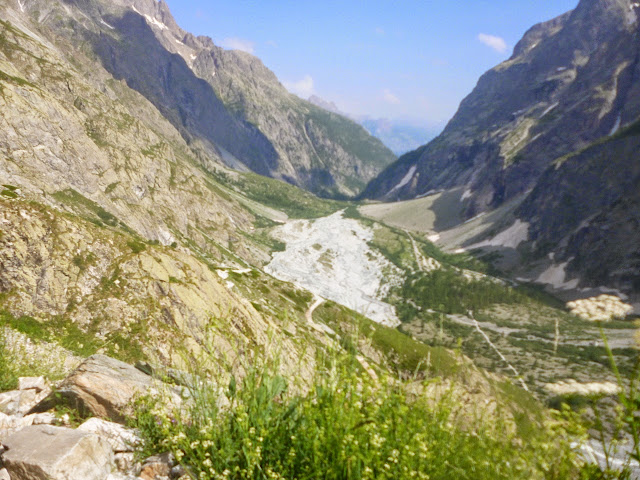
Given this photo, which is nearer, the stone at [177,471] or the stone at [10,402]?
the stone at [177,471]

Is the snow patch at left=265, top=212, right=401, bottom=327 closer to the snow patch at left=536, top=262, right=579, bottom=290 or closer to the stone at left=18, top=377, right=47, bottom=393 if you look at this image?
the snow patch at left=536, top=262, right=579, bottom=290

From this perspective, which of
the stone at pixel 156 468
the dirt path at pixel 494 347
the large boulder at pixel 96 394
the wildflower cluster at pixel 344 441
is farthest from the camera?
the dirt path at pixel 494 347

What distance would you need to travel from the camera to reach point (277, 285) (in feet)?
290

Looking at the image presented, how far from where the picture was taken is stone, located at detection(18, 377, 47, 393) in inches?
333

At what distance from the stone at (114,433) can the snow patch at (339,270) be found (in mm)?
109744

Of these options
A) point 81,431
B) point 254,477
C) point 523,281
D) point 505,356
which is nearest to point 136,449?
point 81,431

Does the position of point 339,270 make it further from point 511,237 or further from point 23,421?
point 23,421

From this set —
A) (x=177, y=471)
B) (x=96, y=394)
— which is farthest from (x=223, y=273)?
(x=177, y=471)

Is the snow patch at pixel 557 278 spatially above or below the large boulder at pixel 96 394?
above

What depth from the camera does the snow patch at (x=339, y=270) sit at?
435 ft

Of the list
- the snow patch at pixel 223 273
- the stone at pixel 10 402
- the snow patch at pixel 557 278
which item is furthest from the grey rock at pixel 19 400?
the snow patch at pixel 557 278

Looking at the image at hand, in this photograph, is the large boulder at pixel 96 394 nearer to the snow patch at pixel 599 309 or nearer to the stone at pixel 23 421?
the stone at pixel 23 421

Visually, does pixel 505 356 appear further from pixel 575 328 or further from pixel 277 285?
pixel 277 285

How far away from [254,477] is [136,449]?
2.43 meters
